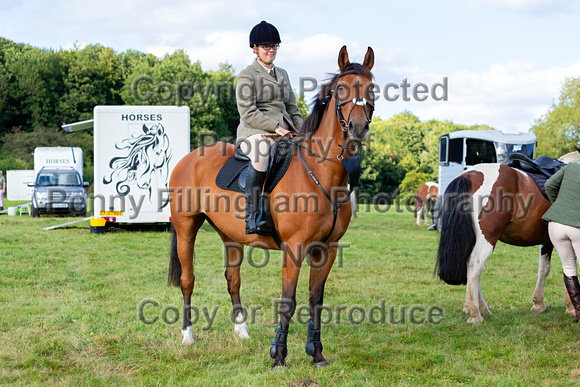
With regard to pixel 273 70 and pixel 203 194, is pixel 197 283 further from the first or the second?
pixel 273 70

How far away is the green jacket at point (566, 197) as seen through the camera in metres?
5.36

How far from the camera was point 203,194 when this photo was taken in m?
5.31

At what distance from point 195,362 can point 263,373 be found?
682 millimetres

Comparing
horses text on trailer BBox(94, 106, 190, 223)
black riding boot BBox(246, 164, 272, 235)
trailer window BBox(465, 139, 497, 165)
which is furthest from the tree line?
black riding boot BBox(246, 164, 272, 235)

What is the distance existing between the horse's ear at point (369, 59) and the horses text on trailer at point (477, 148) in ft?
42.8

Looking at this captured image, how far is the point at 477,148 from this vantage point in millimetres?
16578

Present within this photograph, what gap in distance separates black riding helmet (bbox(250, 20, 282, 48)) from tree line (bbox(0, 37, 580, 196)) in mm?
33690

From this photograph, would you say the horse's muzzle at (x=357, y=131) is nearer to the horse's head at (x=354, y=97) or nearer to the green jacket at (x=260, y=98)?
the horse's head at (x=354, y=97)

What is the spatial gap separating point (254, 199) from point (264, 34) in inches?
60.1

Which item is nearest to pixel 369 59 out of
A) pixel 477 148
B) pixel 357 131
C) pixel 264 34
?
pixel 357 131

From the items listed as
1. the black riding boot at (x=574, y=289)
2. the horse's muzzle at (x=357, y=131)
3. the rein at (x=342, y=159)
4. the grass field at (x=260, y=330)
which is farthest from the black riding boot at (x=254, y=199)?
the black riding boot at (x=574, y=289)

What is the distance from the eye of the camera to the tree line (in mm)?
37344

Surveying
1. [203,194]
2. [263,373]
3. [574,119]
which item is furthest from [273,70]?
[574,119]

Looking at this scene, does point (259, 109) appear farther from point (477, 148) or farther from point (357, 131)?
point (477, 148)
